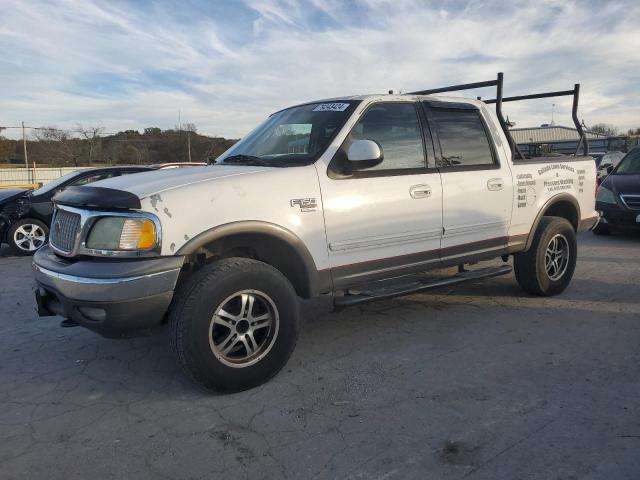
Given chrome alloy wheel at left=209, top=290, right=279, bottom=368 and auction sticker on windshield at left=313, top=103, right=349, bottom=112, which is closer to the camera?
chrome alloy wheel at left=209, top=290, right=279, bottom=368

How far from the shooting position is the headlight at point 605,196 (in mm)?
9281

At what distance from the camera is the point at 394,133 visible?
425 cm

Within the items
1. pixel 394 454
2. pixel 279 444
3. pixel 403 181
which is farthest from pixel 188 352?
pixel 403 181

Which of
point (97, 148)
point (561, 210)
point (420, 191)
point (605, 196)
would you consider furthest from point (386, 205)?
point (97, 148)

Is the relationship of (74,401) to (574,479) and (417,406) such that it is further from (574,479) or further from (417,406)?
(574,479)

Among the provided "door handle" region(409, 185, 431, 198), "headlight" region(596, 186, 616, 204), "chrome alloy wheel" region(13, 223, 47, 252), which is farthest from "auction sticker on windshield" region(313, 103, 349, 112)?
"headlight" region(596, 186, 616, 204)

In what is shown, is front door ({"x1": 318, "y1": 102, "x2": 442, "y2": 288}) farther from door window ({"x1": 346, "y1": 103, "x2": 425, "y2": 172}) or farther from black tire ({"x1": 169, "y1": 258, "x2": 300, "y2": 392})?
black tire ({"x1": 169, "y1": 258, "x2": 300, "y2": 392})

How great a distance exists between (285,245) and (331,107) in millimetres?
1332

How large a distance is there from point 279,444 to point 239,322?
0.86m

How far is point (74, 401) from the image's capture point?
3.36 meters

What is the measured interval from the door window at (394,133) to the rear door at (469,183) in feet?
0.66

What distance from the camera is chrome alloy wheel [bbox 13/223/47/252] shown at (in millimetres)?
8836

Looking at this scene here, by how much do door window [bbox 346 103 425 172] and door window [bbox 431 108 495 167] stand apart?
0.84 feet

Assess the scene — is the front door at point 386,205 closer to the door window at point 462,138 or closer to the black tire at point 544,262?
the door window at point 462,138
